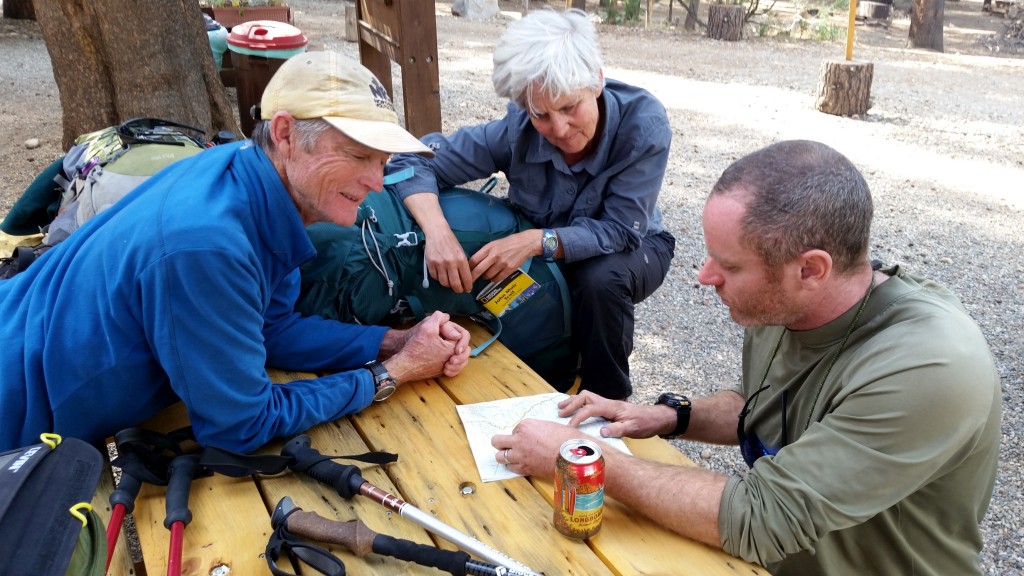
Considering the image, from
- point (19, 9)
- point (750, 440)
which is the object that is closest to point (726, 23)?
point (19, 9)

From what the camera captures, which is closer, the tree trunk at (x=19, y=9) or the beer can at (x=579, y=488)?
the beer can at (x=579, y=488)

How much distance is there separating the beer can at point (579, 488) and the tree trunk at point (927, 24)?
1637 centimetres

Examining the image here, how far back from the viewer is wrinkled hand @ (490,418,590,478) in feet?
6.51

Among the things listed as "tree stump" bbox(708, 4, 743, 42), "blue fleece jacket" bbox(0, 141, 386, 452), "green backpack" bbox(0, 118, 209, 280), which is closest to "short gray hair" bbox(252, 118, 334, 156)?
"blue fleece jacket" bbox(0, 141, 386, 452)

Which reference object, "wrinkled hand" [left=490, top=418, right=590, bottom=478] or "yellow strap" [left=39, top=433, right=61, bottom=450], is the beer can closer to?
"wrinkled hand" [left=490, top=418, right=590, bottom=478]

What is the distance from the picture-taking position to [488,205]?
3316 mm

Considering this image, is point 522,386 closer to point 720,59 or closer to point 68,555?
point 68,555

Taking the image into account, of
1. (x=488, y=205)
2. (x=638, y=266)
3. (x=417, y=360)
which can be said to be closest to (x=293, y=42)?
(x=488, y=205)

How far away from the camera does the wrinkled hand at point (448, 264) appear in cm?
297

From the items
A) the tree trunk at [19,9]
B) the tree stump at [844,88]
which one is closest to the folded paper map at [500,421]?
the tree stump at [844,88]

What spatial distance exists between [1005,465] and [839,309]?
252 centimetres

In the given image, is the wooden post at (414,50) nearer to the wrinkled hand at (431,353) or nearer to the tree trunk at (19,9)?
the wrinkled hand at (431,353)

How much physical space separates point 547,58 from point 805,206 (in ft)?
4.54

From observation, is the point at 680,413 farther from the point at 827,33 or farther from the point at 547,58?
the point at 827,33
